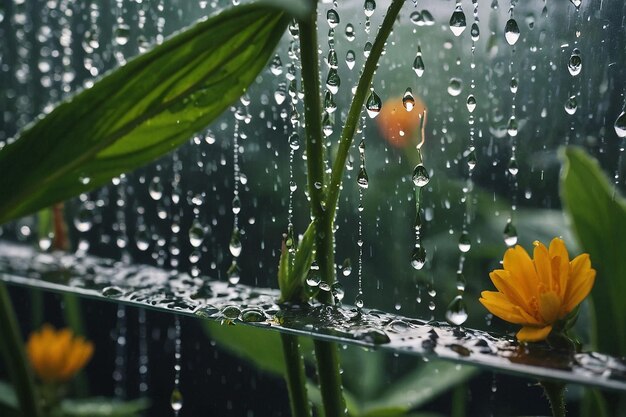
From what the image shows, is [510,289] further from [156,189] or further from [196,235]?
[156,189]

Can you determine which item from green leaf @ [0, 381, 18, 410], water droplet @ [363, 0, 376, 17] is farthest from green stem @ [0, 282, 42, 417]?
water droplet @ [363, 0, 376, 17]

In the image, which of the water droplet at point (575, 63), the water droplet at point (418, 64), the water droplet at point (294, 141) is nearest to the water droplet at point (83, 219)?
the water droplet at point (294, 141)

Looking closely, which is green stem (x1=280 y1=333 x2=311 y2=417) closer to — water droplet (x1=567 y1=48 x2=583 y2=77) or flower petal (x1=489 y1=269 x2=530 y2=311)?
flower petal (x1=489 y1=269 x2=530 y2=311)

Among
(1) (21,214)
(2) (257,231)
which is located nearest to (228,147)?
(2) (257,231)

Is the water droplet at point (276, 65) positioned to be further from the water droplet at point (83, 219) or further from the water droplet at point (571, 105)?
the water droplet at point (83, 219)

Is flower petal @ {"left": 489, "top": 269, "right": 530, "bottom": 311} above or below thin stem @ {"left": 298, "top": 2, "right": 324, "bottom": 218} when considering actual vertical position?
below

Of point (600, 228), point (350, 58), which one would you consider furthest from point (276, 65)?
point (600, 228)
